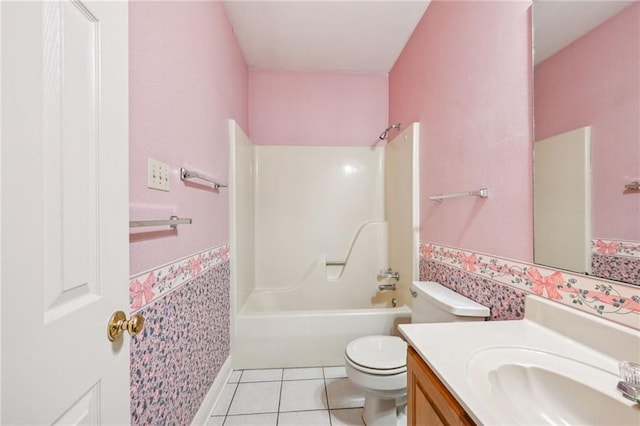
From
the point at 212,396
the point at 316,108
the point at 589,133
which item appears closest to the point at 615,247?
the point at 589,133

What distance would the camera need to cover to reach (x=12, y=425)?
1.09 feet

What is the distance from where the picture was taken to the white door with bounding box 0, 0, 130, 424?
1.11 feet

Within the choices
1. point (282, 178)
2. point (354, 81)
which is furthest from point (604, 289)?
point (354, 81)

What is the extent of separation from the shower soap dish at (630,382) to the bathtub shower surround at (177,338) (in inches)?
50.7

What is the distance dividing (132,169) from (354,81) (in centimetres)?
227

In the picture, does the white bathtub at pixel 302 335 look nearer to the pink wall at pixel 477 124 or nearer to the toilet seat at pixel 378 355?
the toilet seat at pixel 378 355

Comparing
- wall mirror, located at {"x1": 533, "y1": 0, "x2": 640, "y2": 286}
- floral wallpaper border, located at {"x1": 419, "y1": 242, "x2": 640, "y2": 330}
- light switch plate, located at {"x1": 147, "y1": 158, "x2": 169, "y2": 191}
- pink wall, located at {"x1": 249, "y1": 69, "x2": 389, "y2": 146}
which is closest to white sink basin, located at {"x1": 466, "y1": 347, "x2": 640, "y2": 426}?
floral wallpaper border, located at {"x1": 419, "y1": 242, "x2": 640, "y2": 330}

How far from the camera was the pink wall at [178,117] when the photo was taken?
821mm

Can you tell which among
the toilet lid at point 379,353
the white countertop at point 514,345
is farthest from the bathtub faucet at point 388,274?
the white countertop at point 514,345

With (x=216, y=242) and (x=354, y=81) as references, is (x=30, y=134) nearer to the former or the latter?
(x=216, y=242)

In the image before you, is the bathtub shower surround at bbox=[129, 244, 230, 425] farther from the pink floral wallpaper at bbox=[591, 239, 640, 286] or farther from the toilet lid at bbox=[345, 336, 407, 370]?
the pink floral wallpaper at bbox=[591, 239, 640, 286]

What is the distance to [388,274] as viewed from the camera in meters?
2.09

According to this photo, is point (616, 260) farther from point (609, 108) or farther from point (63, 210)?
point (63, 210)

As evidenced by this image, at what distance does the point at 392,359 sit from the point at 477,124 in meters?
1.25
